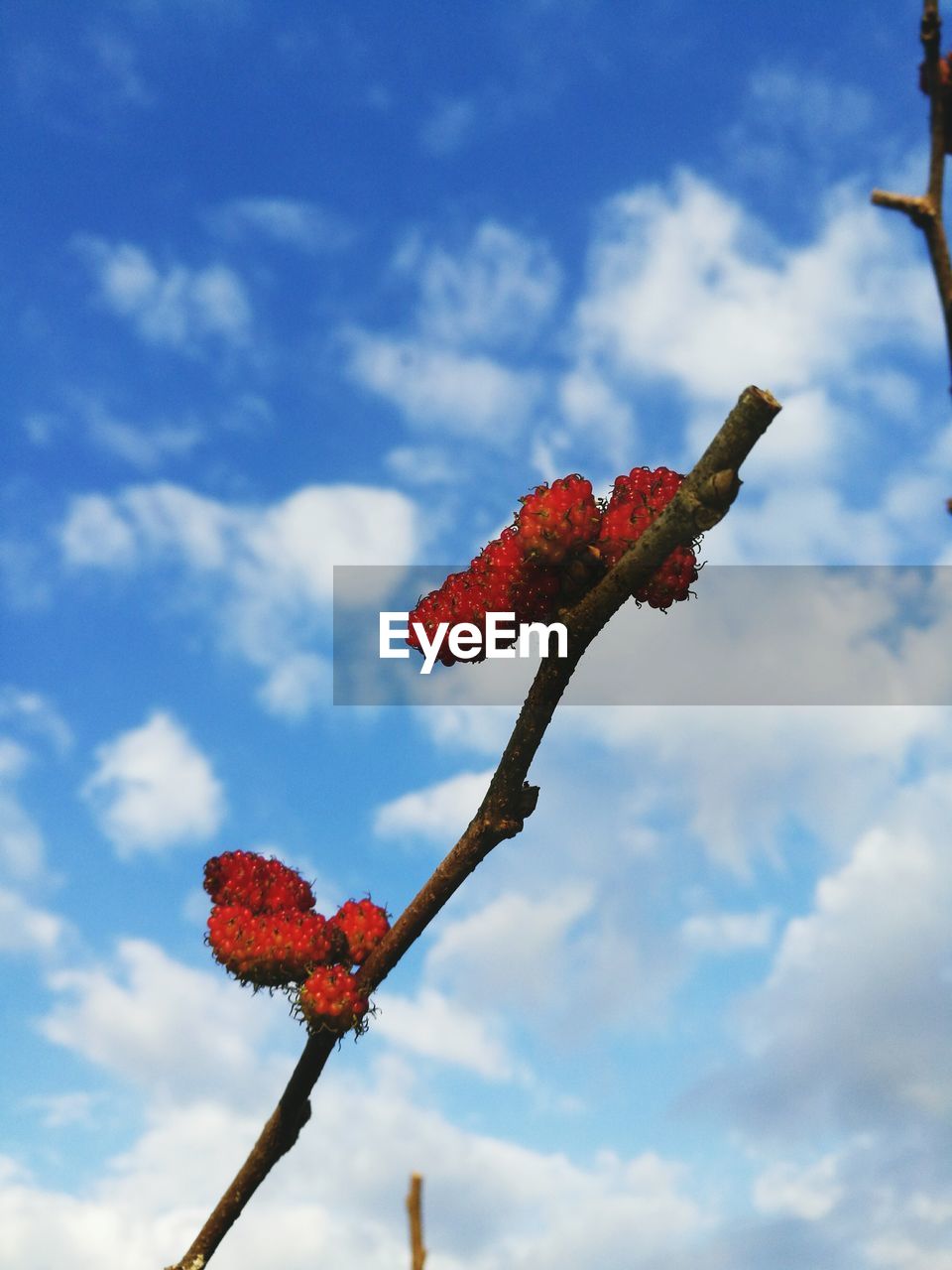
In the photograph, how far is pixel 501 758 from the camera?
4.38 meters

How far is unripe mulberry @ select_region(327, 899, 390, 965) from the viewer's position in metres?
4.73

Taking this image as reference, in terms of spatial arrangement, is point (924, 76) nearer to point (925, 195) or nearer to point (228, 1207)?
point (925, 195)

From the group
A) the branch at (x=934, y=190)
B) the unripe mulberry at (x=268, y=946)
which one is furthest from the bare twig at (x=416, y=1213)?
the unripe mulberry at (x=268, y=946)

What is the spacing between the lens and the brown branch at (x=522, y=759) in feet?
12.5

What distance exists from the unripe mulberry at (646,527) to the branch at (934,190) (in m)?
1.74

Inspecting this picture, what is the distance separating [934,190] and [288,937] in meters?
3.44

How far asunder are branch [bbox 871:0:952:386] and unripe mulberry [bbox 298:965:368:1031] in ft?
10.9

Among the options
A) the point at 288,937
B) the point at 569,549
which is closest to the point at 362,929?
the point at 288,937

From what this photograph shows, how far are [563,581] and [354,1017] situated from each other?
1.84 m

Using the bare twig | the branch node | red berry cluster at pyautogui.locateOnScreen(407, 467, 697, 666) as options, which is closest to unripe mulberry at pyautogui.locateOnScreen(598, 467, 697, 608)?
red berry cluster at pyautogui.locateOnScreen(407, 467, 697, 666)

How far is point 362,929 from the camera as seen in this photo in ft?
15.5

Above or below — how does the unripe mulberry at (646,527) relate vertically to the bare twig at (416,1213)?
above

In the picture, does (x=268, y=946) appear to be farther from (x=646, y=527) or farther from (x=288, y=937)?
(x=646, y=527)

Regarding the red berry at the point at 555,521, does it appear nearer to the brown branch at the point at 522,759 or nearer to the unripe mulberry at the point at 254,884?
the brown branch at the point at 522,759
